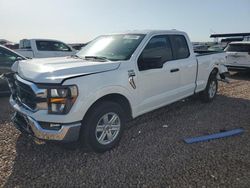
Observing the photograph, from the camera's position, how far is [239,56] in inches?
432

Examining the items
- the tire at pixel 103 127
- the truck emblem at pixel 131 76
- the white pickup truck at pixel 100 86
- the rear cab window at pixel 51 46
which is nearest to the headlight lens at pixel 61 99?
the white pickup truck at pixel 100 86

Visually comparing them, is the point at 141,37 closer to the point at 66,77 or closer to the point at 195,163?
the point at 66,77

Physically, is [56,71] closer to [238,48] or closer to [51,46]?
[51,46]

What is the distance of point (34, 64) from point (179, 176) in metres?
2.73

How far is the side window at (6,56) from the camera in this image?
666 centimetres

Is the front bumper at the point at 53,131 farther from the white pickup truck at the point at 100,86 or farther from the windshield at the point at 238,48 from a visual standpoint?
the windshield at the point at 238,48

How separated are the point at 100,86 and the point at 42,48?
961cm

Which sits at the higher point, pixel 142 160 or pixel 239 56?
pixel 239 56

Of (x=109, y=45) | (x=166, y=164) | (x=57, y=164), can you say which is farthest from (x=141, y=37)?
(x=57, y=164)

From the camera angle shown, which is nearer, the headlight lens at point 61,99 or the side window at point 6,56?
the headlight lens at point 61,99

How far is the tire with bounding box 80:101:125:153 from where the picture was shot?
350 centimetres


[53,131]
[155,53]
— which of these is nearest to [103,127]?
[53,131]

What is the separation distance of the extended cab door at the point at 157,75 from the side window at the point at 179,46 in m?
0.14

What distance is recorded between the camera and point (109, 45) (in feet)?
15.1
